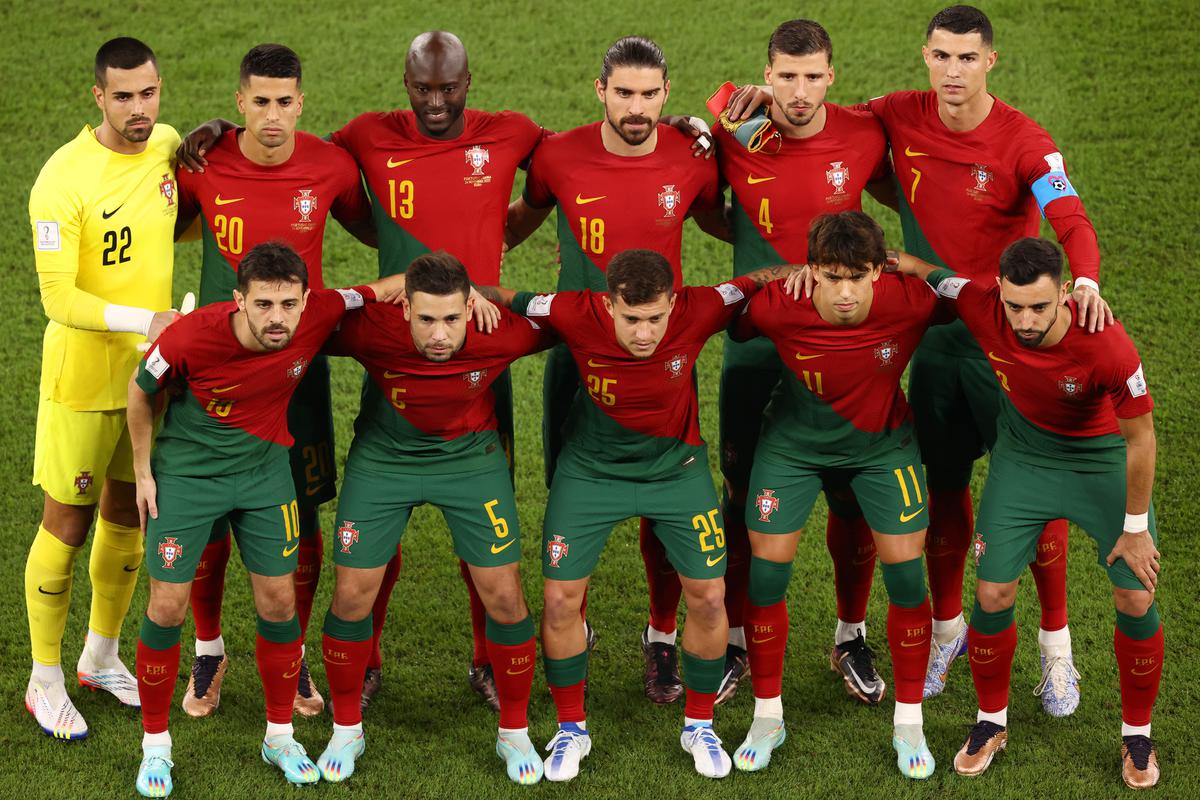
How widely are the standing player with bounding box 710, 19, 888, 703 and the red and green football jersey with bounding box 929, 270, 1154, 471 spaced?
639 millimetres

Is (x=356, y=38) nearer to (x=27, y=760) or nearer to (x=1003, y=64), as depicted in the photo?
(x=1003, y=64)

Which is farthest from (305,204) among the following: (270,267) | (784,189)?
(784,189)

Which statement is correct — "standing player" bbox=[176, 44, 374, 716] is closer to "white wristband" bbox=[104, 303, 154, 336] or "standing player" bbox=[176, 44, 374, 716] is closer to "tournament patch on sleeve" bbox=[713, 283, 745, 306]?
"white wristband" bbox=[104, 303, 154, 336]

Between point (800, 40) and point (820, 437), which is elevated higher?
point (800, 40)

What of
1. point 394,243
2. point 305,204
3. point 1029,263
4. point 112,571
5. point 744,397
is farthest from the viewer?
point 112,571

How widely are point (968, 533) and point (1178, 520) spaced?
1764 millimetres

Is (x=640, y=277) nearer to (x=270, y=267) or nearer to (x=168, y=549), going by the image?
(x=270, y=267)

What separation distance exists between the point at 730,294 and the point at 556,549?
4.22 ft

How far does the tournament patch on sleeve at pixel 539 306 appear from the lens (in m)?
6.79

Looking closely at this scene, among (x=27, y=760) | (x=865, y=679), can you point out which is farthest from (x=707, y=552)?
(x=27, y=760)

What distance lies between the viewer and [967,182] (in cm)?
700

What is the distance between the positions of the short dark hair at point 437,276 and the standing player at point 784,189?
135cm

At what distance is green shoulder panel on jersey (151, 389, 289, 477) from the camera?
6.53 metres

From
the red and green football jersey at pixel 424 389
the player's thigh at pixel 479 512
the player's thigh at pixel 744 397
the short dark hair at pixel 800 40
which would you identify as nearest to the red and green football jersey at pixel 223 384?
the red and green football jersey at pixel 424 389
